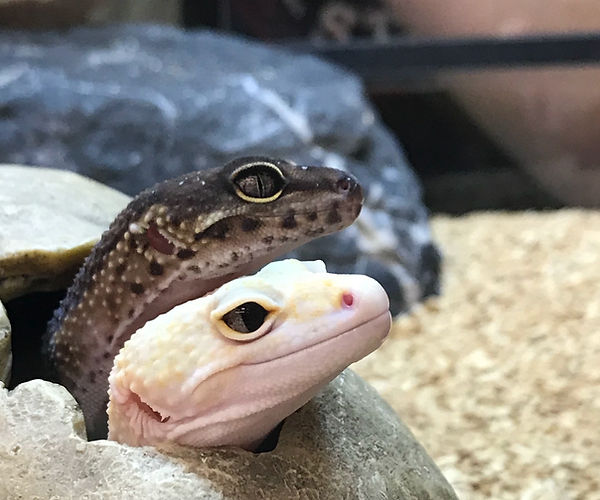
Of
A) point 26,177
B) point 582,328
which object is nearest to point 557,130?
point 582,328

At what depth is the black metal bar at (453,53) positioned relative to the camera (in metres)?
3.99

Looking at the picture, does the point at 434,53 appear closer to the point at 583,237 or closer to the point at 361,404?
the point at 583,237

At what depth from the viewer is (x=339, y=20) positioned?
14.2 feet

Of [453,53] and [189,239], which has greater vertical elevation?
[189,239]

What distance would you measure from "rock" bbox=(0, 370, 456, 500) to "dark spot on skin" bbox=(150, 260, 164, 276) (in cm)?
22

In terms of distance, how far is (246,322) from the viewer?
0.97m

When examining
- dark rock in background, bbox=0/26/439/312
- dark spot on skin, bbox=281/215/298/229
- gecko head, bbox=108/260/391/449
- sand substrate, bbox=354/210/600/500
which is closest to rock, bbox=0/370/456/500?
gecko head, bbox=108/260/391/449

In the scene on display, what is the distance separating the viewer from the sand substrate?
1.98 meters

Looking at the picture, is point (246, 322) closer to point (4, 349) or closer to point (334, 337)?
point (334, 337)

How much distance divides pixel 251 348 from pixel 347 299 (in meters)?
0.14

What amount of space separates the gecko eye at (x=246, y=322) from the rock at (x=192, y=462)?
17 cm

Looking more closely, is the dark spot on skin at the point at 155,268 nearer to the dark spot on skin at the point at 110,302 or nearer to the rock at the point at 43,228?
the dark spot on skin at the point at 110,302

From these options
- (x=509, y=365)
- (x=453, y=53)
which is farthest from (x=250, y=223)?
(x=453, y=53)

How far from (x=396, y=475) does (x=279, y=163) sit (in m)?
0.51
